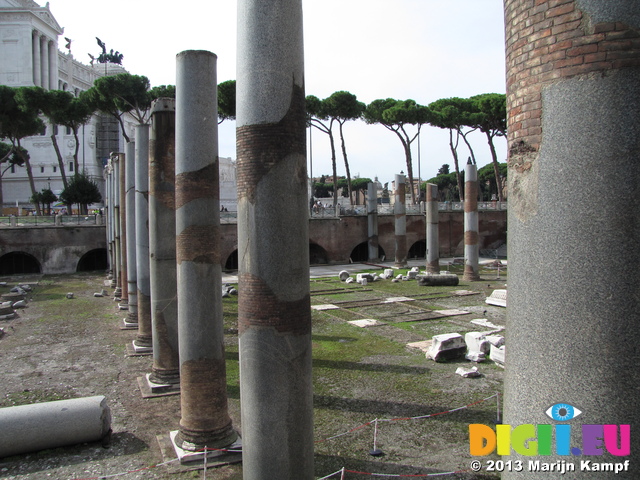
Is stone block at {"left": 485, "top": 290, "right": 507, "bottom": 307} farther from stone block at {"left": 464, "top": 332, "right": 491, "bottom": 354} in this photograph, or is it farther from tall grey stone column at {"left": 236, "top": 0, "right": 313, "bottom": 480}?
tall grey stone column at {"left": 236, "top": 0, "right": 313, "bottom": 480}

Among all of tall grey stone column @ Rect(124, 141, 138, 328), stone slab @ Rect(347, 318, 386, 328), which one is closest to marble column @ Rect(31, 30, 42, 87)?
tall grey stone column @ Rect(124, 141, 138, 328)

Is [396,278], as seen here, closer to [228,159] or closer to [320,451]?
[320,451]

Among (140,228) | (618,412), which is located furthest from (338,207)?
(618,412)

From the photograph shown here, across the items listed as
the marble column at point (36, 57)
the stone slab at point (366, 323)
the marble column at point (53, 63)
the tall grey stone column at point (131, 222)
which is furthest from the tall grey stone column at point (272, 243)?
the marble column at point (53, 63)

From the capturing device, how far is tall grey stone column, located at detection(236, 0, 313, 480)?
4480mm

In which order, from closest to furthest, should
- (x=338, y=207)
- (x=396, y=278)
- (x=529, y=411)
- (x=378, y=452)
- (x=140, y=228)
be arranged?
(x=529, y=411), (x=378, y=452), (x=140, y=228), (x=396, y=278), (x=338, y=207)

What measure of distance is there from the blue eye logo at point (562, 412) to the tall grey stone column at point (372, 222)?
29.1 metres

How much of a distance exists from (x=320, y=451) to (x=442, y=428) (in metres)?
1.77

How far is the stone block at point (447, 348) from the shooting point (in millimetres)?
10477

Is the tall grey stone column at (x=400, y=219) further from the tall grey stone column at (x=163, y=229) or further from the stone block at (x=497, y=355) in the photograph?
the tall grey stone column at (x=163, y=229)

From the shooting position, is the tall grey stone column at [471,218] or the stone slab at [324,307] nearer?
the stone slab at [324,307]

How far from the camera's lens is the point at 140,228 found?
11.2m

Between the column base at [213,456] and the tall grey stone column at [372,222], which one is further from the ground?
the tall grey stone column at [372,222]

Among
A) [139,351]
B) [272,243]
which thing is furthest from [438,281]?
[272,243]
